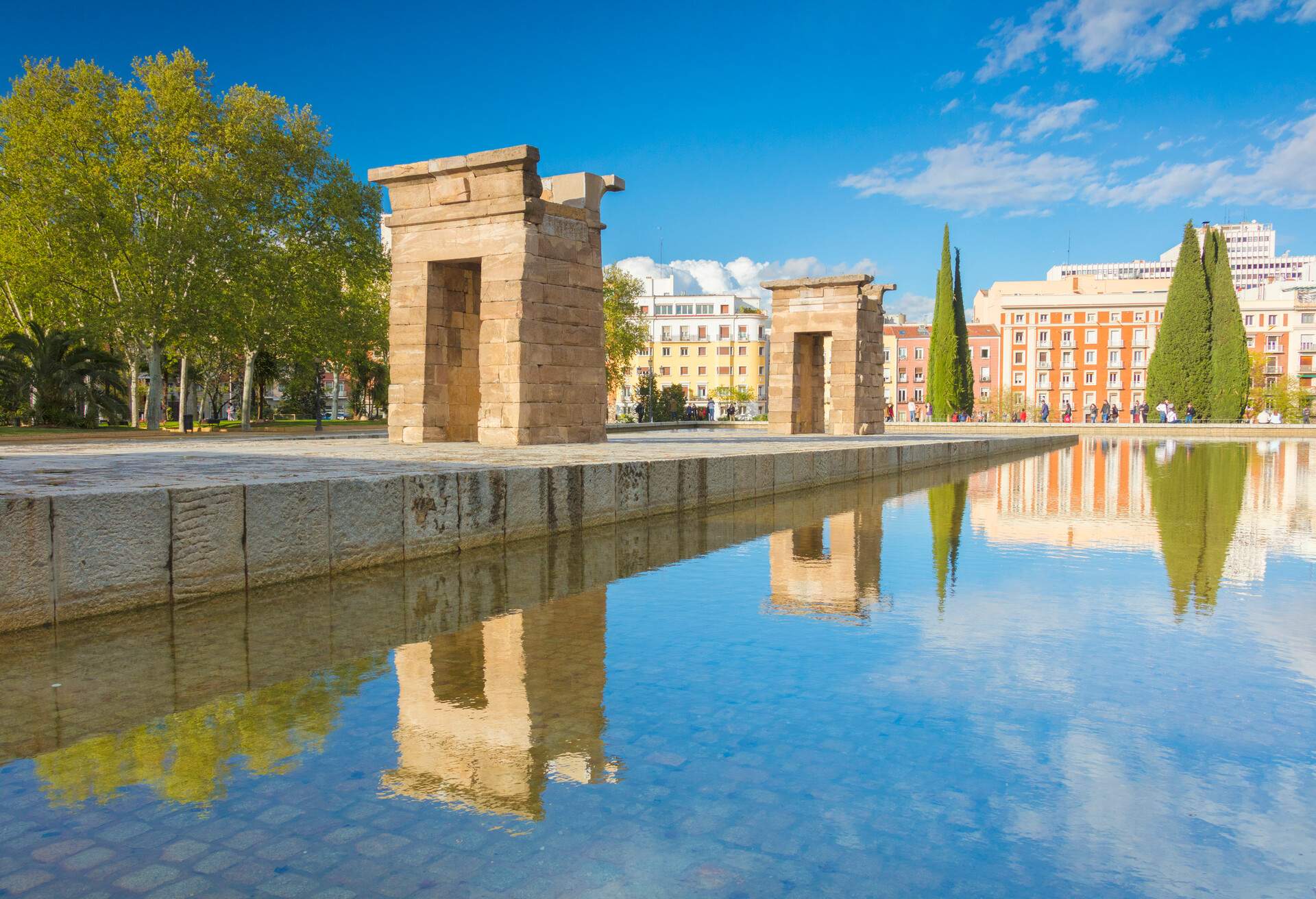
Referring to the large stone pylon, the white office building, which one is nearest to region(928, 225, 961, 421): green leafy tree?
the large stone pylon

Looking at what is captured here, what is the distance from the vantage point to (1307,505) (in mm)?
14195

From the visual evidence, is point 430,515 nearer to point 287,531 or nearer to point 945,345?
point 287,531

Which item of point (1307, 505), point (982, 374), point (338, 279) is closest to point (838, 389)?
point (1307, 505)

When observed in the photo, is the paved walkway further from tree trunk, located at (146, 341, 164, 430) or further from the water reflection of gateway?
tree trunk, located at (146, 341, 164, 430)

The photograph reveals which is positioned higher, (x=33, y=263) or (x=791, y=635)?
(x=33, y=263)

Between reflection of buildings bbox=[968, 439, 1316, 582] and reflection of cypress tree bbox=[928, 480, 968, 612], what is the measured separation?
9.9 inches

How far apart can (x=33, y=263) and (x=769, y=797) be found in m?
36.4

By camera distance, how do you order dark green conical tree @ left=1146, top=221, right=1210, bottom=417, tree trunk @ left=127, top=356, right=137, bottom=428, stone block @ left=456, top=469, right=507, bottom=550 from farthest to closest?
1. dark green conical tree @ left=1146, top=221, right=1210, bottom=417
2. tree trunk @ left=127, top=356, right=137, bottom=428
3. stone block @ left=456, top=469, right=507, bottom=550

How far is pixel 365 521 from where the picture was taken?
25.5ft

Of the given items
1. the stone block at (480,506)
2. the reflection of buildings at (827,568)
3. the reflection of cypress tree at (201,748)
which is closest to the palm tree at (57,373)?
the stone block at (480,506)

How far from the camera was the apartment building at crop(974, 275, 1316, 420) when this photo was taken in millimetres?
93625

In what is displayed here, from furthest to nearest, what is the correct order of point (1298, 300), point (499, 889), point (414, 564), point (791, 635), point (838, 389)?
point (1298, 300), point (838, 389), point (414, 564), point (791, 635), point (499, 889)

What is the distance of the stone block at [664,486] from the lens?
11867 mm

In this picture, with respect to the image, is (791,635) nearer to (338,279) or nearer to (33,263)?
(33,263)
